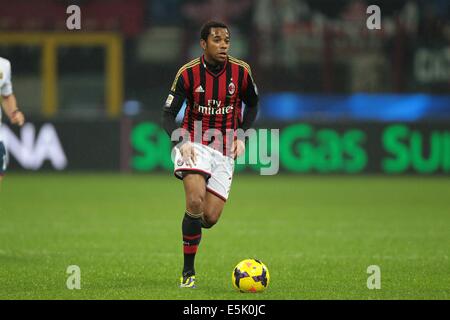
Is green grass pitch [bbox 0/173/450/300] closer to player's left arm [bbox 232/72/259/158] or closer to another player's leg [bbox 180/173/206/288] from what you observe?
another player's leg [bbox 180/173/206/288]

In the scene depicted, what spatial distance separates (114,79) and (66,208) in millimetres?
8609

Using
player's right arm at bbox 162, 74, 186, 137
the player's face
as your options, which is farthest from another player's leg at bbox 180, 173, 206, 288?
the player's face

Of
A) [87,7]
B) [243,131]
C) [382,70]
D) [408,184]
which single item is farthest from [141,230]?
[87,7]

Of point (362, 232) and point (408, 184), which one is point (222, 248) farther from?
point (408, 184)

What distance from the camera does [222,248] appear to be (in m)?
10.8

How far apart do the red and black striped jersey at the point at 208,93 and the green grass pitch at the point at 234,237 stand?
1267mm

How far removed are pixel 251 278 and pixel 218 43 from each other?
1793 millimetres

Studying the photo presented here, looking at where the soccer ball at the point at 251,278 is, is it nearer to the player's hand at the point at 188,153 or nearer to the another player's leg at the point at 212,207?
the another player's leg at the point at 212,207

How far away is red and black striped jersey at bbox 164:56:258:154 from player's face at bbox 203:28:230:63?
0.17 m

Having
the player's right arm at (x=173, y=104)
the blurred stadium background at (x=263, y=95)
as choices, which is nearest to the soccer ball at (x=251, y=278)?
the player's right arm at (x=173, y=104)

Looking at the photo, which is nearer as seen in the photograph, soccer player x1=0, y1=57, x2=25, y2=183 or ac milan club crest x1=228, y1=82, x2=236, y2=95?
ac milan club crest x1=228, y1=82, x2=236, y2=95

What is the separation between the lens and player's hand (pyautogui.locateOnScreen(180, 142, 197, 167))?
26.2 feet

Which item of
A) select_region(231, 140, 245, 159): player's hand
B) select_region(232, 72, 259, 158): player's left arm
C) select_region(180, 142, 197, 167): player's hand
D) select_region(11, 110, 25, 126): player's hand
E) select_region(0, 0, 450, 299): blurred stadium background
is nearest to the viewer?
select_region(180, 142, 197, 167): player's hand

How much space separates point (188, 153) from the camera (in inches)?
314
